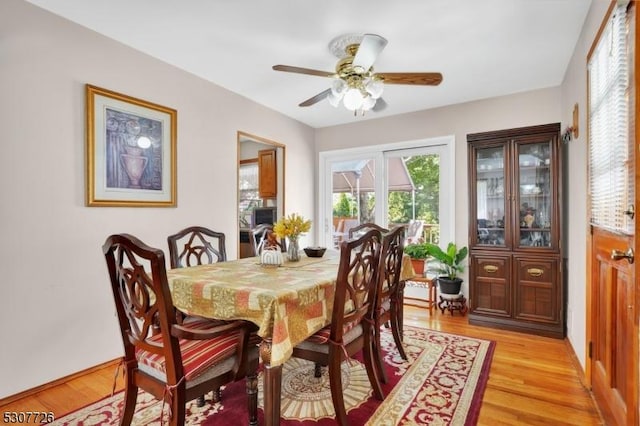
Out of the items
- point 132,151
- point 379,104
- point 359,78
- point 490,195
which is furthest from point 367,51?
point 490,195

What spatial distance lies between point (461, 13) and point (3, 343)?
353cm

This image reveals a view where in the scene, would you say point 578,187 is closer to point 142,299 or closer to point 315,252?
point 315,252

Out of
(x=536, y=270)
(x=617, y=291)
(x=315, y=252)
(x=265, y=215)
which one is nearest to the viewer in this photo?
(x=617, y=291)

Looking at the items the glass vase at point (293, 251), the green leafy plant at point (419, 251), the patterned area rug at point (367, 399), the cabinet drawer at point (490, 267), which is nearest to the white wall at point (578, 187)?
the cabinet drawer at point (490, 267)

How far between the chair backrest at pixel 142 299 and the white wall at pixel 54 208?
112cm

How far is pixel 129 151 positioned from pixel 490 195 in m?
3.46

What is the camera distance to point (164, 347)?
129 cm

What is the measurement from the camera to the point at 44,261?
2166 millimetres

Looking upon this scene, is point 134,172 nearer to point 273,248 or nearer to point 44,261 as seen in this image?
point 44,261

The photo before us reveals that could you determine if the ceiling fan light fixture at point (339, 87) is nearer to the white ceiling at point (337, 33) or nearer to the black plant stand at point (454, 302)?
the white ceiling at point (337, 33)

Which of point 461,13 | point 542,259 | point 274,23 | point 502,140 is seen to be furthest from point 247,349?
point 502,140

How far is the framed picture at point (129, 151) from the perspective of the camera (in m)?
2.42

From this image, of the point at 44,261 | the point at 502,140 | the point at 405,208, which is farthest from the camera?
the point at 405,208

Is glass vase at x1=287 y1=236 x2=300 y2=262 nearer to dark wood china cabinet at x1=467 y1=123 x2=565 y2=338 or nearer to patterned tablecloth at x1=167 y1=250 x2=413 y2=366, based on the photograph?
patterned tablecloth at x1=167 y1=250 x2=413 y2=366
